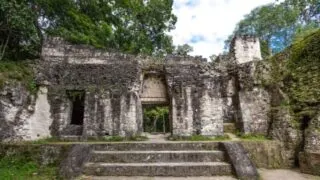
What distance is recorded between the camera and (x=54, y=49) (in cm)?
1104

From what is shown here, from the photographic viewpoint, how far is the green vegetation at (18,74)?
28.5 ft

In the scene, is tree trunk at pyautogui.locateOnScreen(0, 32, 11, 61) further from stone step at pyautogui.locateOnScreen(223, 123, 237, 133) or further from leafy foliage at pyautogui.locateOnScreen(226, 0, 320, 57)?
leafy foliage at pyautogui.locateOnScreen(226, 0, 320, 57)

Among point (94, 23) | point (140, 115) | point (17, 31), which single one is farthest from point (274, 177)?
point (94, 23)

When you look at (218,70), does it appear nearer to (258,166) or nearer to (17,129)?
(258,166)

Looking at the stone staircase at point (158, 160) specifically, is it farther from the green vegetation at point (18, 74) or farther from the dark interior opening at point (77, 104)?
the green vegetation at point (18, 74)

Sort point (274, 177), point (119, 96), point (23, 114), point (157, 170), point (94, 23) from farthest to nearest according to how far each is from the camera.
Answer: point (94, 23)
point (119, 96)
point (23, 114)
point (274, 177)
point (157, 170)

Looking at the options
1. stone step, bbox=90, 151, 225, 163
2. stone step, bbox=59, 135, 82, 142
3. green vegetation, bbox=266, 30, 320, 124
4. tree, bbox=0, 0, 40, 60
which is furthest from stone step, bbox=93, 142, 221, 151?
tree, bbox=0, 0, 40, 60

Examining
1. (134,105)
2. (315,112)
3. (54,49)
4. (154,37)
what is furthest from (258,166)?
(154,37)

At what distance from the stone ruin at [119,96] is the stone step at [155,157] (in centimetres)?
244

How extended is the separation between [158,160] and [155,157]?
0.11m

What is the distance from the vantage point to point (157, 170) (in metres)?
6.25

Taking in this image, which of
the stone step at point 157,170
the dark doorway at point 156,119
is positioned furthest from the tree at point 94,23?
the stone step at point 157,170

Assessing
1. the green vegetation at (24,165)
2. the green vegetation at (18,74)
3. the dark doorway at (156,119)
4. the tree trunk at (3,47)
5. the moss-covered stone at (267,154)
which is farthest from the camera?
the dark doorway at (156,119)

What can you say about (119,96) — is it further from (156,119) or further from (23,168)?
(156,119)
